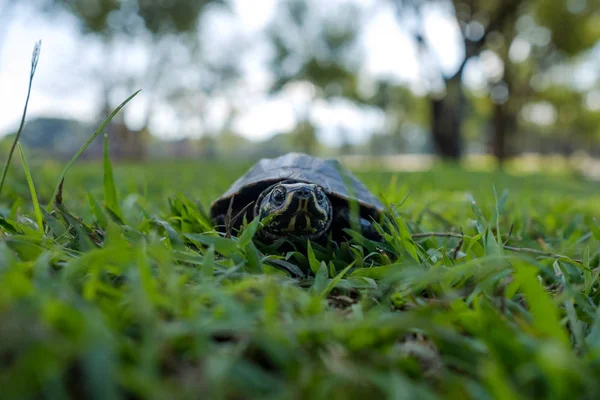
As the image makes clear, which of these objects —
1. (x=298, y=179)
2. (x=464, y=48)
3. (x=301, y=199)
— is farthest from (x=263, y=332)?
(x=464, y=48)

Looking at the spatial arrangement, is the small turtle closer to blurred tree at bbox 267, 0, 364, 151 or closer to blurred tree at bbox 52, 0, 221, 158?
blurred tree at bbox 52, 0, 221, 158

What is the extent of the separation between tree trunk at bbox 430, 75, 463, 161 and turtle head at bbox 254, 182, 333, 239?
15.4m

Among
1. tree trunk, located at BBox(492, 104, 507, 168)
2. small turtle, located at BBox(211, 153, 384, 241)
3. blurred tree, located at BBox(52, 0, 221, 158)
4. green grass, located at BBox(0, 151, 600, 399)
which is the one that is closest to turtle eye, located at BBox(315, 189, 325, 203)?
small turtle, located at BBox(211, 153, 384, 241)

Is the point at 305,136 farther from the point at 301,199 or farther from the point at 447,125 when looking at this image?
the point at 301,199

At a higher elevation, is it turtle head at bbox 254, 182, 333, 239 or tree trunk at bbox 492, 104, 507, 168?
turtle head at bbox 254, 182, 333, 239

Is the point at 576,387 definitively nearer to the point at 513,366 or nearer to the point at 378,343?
the point at 513,366

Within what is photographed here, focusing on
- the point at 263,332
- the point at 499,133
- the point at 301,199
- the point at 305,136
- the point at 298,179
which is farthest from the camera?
the point at 305,136

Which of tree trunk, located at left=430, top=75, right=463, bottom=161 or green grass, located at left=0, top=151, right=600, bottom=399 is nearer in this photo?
green grass, located at left=0, top=151, right=600, bottom=399

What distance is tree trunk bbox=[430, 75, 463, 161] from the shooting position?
1586cm

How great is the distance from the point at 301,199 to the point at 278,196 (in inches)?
5.0

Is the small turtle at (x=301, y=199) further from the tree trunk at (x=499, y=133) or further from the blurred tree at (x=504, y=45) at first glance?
the tree trunk at (x=499, y=133)

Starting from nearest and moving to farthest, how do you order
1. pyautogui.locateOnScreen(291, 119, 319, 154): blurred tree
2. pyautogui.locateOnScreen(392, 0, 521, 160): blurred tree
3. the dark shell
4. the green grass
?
1. the green grass
2. the dark shell
3. pyautogui.locateOnScreen(392, 0, 521, 160): blurred tree
4. pyautogui.locateOnScreen(291, 119, 319, 154): blurred tree

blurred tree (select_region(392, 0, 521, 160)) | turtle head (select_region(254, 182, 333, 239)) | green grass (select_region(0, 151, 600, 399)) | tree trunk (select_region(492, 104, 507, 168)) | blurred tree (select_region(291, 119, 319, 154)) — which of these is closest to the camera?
green grass (select_region(0, 151, 600, 399))

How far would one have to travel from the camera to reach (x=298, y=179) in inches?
66.9
